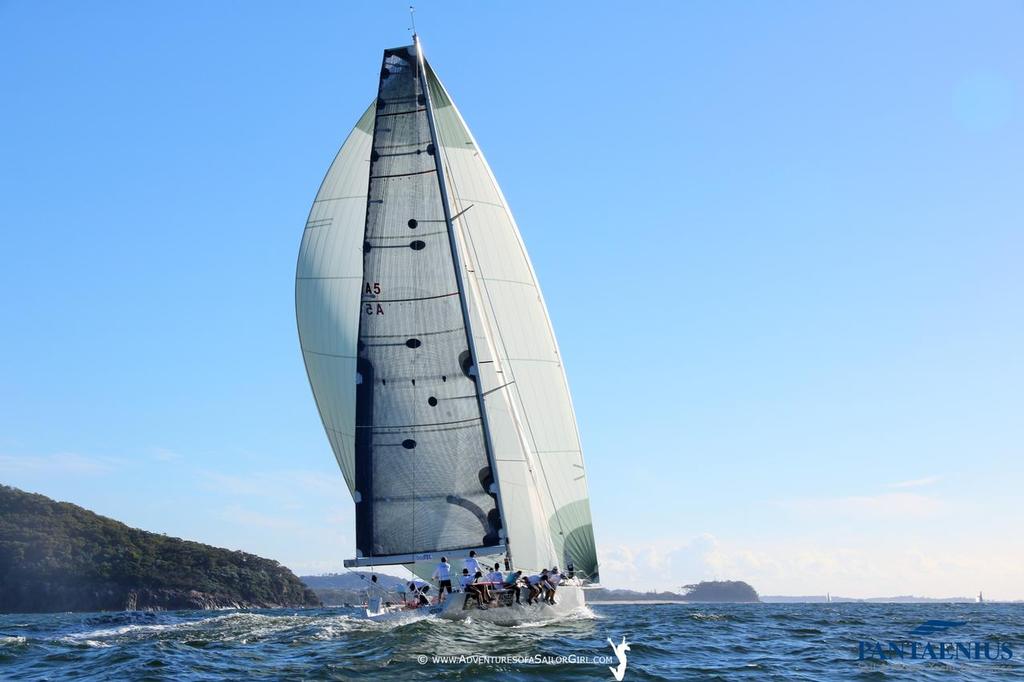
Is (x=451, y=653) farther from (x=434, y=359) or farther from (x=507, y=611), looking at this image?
(x=434, y=359)

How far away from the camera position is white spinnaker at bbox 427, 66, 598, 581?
81.3ft

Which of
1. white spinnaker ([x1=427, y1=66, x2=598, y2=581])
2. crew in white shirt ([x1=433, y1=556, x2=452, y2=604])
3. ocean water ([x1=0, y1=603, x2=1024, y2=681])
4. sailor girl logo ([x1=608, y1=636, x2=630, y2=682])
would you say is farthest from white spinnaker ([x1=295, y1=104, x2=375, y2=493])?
sailor girl logo ([x1=608, y1=636, x2=630, y2=682])

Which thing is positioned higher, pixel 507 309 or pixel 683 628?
pixel 507 309

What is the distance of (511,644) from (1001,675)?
326 inches

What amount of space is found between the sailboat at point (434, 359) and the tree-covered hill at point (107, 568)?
68390 mm

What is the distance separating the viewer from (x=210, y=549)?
3920 inches

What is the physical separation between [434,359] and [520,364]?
122 inches

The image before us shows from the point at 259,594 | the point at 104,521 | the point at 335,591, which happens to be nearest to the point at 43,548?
the point at 104,521

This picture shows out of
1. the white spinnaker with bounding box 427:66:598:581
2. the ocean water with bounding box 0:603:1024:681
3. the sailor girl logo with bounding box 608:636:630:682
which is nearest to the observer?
the sailor girl logo with bounding box 608:636:630:682

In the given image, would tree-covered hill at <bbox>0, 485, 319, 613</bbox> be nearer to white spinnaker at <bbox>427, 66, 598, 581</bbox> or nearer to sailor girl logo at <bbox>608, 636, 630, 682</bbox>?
white spinnaker at <bbox>427, 66, 598, 581</bbox>

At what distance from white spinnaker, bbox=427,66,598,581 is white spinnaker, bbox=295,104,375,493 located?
2594 mm

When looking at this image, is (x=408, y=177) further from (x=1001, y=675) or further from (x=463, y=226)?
(x=1001, y=675)

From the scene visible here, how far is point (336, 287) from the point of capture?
25.8 meters

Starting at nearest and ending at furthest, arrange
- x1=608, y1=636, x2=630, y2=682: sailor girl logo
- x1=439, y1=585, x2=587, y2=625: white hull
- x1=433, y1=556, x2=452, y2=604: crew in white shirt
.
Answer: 1. x1=608, y1=636, x2=630, y2=682: sailor girl logo
2. x1=439, y1=585, x2=587, y2=625: white hull
3. x1=433, y1=556, x2=452, y2=604: crew in white shirt
